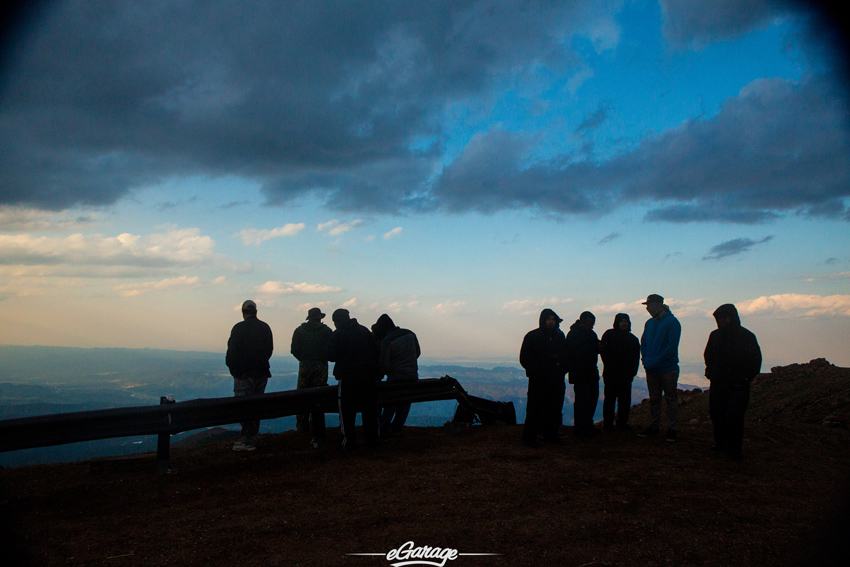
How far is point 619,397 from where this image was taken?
9.23 m

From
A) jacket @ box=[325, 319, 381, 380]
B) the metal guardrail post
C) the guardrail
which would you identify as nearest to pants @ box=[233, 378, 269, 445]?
the guardrail

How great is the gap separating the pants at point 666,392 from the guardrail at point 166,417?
13.5 ft

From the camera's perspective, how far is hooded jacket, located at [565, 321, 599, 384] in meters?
8.98

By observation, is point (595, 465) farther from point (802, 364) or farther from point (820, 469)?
point (802, 364)

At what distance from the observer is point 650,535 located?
4.17 meters

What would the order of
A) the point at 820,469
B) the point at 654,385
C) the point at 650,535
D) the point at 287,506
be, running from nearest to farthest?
the point at 650,535
the point at 287,506
the point at 820,469
the point at 654,385

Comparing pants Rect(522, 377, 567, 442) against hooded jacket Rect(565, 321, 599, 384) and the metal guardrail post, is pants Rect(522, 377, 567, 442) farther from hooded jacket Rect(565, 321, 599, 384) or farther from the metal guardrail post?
the metal guardrail post

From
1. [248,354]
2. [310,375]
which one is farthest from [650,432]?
[248,354]

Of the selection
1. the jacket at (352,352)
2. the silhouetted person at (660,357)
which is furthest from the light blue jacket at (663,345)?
the jacket at (352,352)

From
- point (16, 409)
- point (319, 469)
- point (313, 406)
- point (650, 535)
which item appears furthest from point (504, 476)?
point (16, 409)

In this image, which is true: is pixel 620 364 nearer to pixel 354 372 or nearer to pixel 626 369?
pixel 626 369

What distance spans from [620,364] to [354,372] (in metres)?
5.12

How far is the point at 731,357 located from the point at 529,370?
3.04 m

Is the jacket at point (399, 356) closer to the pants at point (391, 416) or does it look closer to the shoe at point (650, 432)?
the pants at point (391, 416)
